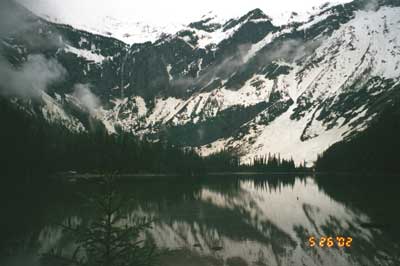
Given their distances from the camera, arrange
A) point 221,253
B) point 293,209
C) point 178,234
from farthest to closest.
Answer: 1. point 293,209
2. point 178,234
3. point 221,253

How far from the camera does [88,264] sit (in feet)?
66.9

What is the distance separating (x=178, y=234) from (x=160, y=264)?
17.6 m

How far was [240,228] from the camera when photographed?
67.1 meters

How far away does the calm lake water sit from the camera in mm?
46719

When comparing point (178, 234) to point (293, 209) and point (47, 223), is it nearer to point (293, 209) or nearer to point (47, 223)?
point (47, 223)

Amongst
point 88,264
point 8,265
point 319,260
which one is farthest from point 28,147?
point 88,264
